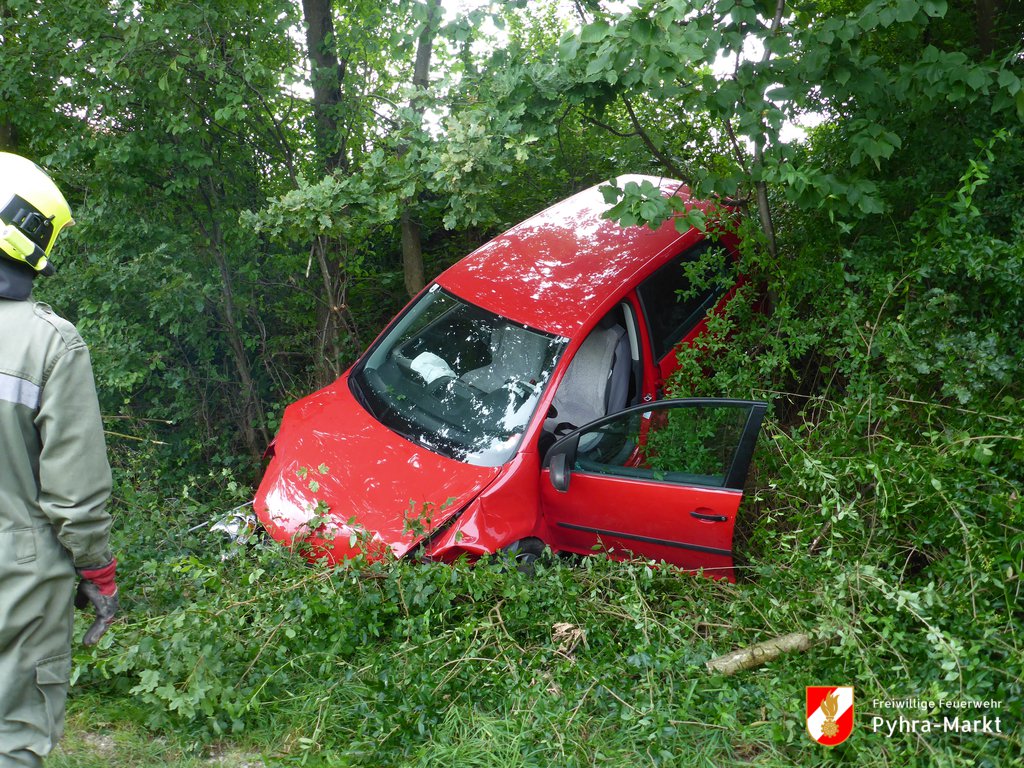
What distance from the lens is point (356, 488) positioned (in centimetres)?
424

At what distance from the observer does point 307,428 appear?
15.6 ft

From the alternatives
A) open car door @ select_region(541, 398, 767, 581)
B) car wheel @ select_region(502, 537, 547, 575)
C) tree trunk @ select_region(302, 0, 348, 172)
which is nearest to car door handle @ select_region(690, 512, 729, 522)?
open car door @ select_region(541, 398, 767, 581)

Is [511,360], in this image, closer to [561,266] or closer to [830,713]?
[561,266]

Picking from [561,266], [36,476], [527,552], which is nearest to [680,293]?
[561,266]

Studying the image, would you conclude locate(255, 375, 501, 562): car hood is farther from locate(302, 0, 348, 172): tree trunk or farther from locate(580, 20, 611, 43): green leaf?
locate(302, 0, 348, 172): tree trunk

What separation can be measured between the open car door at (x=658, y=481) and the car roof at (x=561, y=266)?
0.76 metres

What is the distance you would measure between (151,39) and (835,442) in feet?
16.8

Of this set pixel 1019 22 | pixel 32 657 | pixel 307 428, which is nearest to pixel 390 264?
pixel 307 428

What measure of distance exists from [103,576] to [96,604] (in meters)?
0.12

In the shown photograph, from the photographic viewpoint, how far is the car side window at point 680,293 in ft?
16.9

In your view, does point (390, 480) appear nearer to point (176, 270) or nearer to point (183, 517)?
point (183, 517)

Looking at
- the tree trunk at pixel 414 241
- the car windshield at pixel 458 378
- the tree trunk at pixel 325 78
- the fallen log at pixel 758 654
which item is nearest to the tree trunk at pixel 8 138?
the tree trunk at pixel 325 78

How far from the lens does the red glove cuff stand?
258 centimetres

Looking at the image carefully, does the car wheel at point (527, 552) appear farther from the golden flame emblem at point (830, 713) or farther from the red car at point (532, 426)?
the golden flame emblem at point (830, 713)
